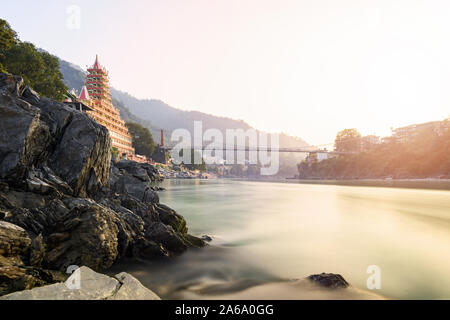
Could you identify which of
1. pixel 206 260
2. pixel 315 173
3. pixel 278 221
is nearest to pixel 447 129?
pixel 315 173

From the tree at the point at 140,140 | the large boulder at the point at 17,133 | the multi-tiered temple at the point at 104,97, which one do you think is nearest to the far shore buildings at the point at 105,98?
the multi-tiered temple at the point at 104,97

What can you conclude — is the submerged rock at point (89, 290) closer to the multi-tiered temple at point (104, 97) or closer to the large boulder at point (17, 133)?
the large boulder at point (17, 133)

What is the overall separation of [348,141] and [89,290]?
4851 inches

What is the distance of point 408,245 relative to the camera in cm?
879

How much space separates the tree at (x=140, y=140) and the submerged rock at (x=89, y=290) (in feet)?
277

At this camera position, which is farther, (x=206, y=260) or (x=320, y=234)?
(x=320, y=234)

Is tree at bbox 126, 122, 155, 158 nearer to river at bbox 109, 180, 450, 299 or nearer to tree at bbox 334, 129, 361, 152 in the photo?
river at bbox 109, 180, 450, 299

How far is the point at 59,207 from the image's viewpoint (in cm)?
688

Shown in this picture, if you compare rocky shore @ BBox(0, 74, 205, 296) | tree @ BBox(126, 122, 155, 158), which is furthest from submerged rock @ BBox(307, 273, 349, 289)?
tree @ BBox(126, 122, 155, 158)

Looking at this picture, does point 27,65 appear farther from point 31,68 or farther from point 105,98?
point 105,98

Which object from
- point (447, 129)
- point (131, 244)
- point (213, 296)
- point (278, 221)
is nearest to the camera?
point (213, 296)
